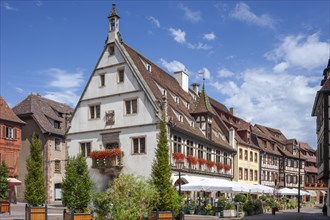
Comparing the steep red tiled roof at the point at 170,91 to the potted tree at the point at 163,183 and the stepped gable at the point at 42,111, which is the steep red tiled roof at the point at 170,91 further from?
the stepped gable at the point at 42,111

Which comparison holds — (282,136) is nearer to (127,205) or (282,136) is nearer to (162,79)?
(162,79)

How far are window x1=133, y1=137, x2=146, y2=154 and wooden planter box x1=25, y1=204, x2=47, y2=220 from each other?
39.1 ft

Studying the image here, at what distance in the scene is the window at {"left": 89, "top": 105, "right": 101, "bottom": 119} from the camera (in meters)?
38.4

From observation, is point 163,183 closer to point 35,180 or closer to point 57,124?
point 35,180

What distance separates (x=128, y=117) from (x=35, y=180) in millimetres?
11567

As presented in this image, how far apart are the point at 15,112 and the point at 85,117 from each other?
52.5ft

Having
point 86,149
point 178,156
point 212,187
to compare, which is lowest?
point 212,187

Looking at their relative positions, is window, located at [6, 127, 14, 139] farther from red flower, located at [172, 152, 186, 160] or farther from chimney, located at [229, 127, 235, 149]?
chimney, located at [229, 127, 235, 149]

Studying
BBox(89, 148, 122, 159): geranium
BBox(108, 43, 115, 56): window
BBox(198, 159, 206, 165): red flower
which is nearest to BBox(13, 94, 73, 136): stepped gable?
BBox(89, 148, 122, 159): geranium

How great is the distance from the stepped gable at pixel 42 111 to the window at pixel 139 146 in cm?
1706

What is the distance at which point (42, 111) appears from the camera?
5181cm

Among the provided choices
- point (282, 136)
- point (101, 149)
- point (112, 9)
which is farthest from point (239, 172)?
point (282, 136)

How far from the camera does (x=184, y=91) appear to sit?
47.5 m

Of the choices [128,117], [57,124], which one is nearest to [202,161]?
[128,117]
